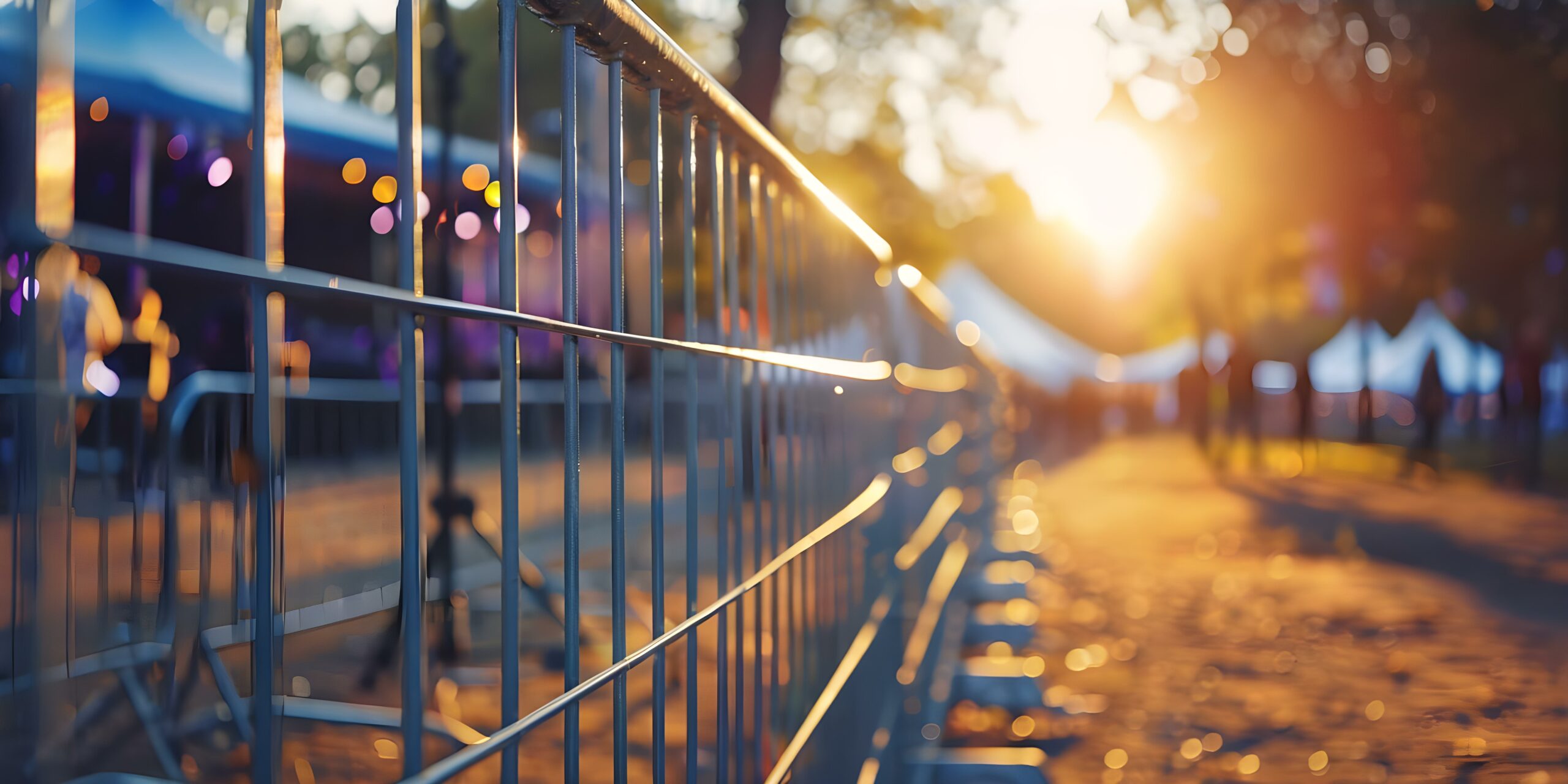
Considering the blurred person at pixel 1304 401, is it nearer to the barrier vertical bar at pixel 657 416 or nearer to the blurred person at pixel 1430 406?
the blurred person at pixel 1430 406

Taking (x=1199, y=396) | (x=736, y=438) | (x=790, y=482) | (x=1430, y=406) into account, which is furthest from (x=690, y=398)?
(x=1199, y=396)

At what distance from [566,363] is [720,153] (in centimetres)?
77

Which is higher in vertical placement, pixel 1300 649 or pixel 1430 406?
pixel 1430 406

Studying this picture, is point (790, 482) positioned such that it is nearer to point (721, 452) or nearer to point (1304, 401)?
point (721, 452)

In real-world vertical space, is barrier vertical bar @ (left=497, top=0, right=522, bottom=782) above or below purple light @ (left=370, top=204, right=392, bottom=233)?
below

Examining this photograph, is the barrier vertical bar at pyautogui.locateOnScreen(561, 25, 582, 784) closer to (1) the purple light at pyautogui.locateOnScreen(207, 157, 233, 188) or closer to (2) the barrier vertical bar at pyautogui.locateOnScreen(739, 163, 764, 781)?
(2) the barrier vertical bar at pyautogui.locateOnScreen(739, 163, 764, 781)

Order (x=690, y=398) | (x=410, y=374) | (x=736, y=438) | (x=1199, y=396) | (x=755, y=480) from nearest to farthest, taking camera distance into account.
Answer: (x=410, y=374)
(x=690, y=398)
(x=736, y=438)
(x=755, y=480)
(x=1199, y=396)

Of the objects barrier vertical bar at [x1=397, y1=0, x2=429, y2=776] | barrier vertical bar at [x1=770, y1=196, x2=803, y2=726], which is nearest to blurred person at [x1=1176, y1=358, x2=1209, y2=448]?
barrier vertical bar at [x1=770, y1=196, x2=803, y2=726]

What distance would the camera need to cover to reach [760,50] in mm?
11008

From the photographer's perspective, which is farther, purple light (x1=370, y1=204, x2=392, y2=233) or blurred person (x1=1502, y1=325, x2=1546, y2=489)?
blurred person (x1=1502, y1=325, x2=1546, y2=489)

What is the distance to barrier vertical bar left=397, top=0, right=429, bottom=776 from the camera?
3.24 ft

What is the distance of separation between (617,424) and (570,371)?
188 millimetres

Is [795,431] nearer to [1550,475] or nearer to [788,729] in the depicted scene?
[788,729]

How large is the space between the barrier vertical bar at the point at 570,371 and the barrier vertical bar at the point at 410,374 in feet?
0.88
